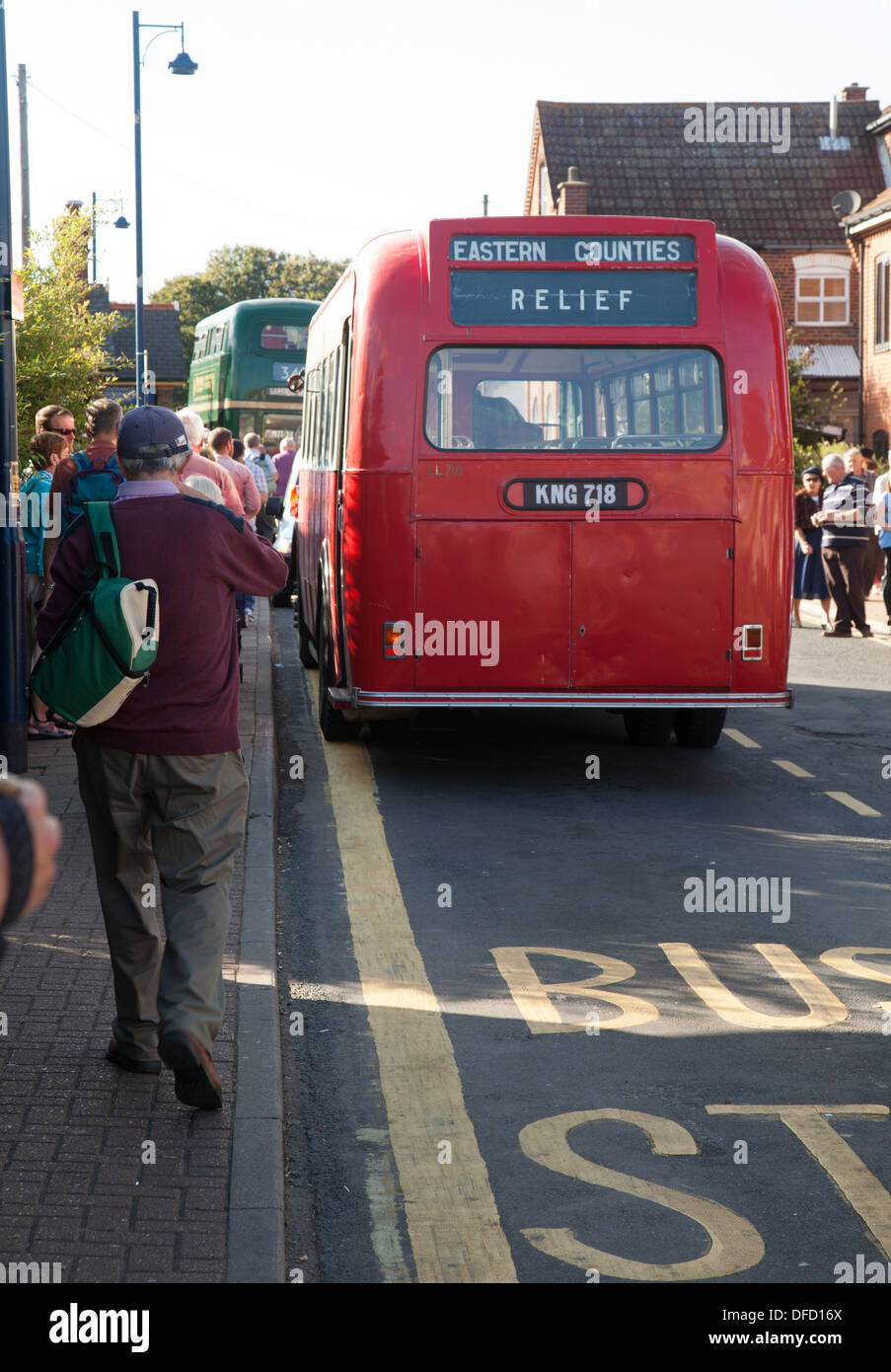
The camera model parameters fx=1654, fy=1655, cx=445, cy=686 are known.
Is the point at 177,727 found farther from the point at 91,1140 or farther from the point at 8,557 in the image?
the point at 8,557

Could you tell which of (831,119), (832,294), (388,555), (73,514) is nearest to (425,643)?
(388,555)

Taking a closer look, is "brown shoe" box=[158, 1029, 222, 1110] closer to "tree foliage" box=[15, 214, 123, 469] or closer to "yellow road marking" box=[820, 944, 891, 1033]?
"yellow road marking" box=[820, 944, 891, 1033]

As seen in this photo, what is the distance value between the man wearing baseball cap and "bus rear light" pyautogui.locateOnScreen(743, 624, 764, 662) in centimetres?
503

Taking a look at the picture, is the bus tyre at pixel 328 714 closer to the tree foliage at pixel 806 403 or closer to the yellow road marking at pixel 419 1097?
the yellow road marking at pixel 419 1097

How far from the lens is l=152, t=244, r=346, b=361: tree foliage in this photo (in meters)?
87.7

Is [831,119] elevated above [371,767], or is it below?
above

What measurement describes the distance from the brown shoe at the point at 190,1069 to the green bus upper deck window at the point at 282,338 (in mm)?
24157

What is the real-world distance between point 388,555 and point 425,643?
0.53 meters

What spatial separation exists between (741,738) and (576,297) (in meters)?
3.62

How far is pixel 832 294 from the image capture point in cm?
4478

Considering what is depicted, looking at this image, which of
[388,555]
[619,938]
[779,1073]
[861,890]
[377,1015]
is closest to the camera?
[779,1073]

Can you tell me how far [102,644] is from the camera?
4492 mm

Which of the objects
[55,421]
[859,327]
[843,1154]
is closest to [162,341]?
[859,327]
